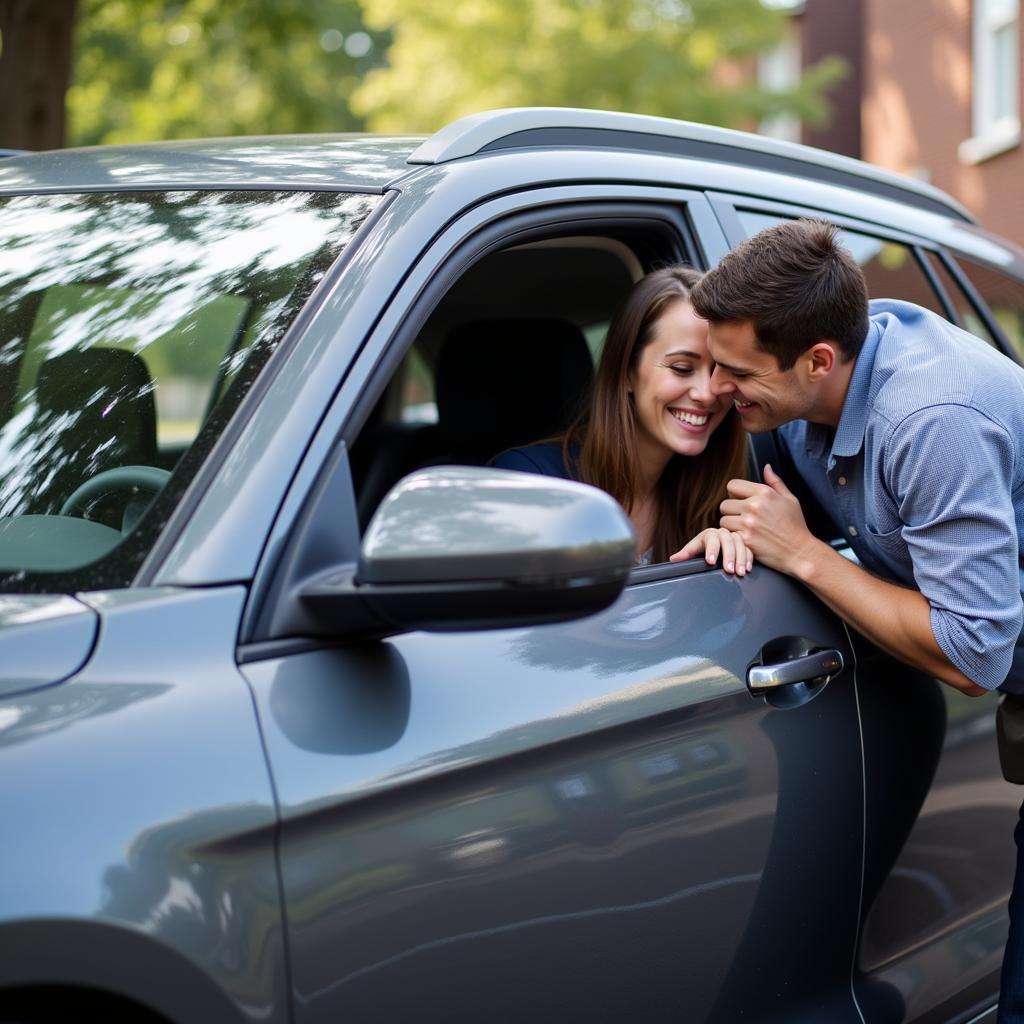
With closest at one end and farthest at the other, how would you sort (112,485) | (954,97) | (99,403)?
(112,485) < (99,403) < (954,97)

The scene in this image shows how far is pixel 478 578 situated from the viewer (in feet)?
5.17

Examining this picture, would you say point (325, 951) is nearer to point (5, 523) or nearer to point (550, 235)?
point (5, 523)

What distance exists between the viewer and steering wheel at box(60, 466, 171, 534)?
6.42 ft

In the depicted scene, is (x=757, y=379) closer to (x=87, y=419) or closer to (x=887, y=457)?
(x=887, y=457)

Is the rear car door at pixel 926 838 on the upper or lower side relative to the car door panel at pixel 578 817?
lower

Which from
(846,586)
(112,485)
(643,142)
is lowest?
(846,586)

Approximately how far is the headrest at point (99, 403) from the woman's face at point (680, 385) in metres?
1.06

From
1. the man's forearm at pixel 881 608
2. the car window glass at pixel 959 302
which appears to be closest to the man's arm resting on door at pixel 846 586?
the man's forearm at pixel 881 608

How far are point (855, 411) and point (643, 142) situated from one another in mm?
652

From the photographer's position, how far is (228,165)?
2.33m

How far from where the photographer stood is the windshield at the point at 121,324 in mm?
1929

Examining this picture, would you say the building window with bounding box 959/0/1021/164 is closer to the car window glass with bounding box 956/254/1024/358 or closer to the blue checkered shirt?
the car window glass with bounding box 956/254/1024/358

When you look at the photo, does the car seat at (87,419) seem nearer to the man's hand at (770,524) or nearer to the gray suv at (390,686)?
the gray suv at (390,686)

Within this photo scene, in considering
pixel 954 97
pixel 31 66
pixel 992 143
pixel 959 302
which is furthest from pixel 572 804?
pixel 954 97
